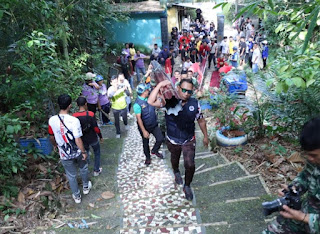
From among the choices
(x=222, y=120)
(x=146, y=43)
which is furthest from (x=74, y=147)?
(x=146, y=43)

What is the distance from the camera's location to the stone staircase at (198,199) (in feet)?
10.3

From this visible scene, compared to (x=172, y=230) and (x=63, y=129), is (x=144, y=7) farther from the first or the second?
(x=172, y=230)

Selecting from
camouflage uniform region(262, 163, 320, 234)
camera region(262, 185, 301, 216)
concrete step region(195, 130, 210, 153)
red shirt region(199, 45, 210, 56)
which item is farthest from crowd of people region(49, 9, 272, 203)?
red shirt region(199, 45, 210, 56)

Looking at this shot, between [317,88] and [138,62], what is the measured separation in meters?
9.44

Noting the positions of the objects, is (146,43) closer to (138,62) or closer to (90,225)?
(138,62)

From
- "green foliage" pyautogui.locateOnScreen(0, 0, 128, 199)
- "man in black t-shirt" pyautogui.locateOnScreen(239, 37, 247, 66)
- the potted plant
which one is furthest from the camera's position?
"man in black t-shirt" pyautogui.locateOnScreen(239, 37, 247, 66)

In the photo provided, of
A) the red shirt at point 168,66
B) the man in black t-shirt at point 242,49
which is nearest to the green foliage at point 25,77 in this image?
the red shirt at point 168,66

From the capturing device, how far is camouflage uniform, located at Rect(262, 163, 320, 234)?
185cm

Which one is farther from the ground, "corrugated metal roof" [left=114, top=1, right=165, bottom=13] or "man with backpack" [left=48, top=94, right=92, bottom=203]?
"corrugated metal roof" [left=114, top=1, right=165, bottom=13]

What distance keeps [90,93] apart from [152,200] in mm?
3500

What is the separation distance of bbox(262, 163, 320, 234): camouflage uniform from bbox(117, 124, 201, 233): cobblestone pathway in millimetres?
1123

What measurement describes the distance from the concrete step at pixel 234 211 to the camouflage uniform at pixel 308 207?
3.02 ft

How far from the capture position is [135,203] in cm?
376

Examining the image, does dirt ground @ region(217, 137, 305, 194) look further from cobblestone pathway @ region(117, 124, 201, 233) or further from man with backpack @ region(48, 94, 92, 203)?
man with backpack @ region(48, 94, 92, 203)
